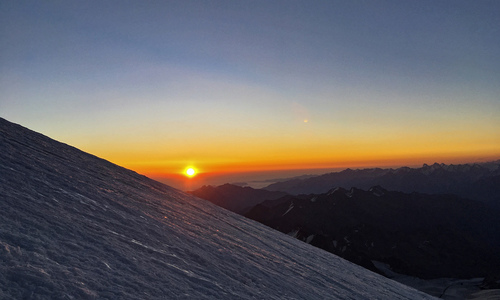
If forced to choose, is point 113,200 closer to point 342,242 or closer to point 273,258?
point 273,258

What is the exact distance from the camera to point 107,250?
5500 millimetres

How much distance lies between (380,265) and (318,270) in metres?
191

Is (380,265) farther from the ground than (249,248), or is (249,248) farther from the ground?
Result: (249,248)

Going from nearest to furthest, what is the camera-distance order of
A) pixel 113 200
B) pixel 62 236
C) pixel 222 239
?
1. pixel 62 236
2. pixel 113 200
3. pixel 222 239

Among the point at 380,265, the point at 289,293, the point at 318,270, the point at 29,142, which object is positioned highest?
the point at 29,142

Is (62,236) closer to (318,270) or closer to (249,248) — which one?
(249,248)

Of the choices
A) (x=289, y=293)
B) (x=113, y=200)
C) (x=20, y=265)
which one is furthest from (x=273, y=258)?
(x=20, y=265)

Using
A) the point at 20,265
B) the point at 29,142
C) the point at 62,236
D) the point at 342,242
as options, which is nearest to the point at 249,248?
the point at 62,236

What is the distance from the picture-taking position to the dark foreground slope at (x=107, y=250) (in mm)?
4254

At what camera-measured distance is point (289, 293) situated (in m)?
7.45

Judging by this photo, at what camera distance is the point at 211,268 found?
6844mm

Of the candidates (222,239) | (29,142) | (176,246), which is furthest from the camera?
(29,142)

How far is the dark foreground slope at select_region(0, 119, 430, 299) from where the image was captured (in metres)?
4.25

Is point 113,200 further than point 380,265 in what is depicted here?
No
